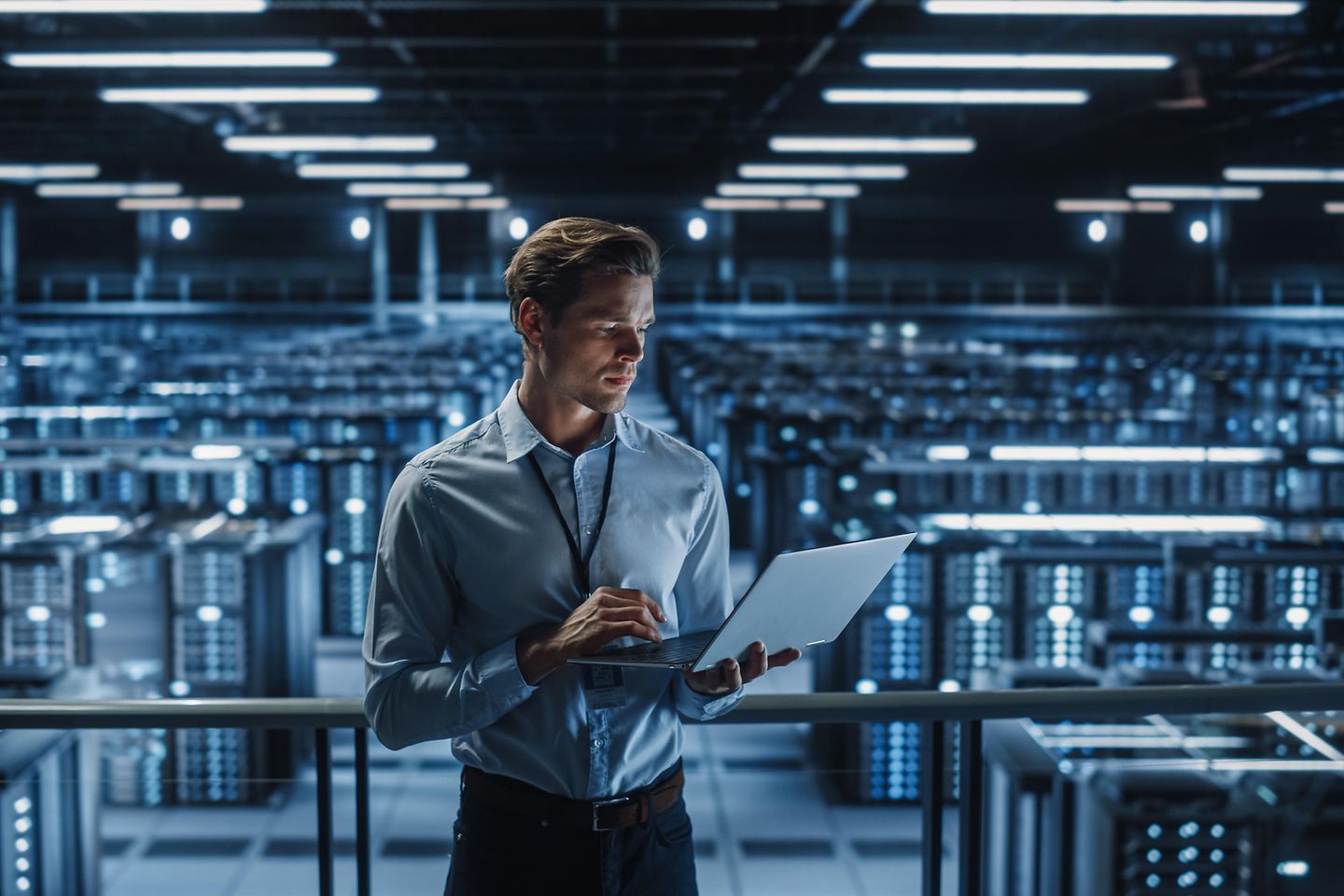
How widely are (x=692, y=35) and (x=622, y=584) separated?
39.2ft

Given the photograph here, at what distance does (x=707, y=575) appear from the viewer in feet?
5.21

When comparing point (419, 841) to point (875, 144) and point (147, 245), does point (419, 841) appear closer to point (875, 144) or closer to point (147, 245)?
point (875, 144)

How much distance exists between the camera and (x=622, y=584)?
1.45m

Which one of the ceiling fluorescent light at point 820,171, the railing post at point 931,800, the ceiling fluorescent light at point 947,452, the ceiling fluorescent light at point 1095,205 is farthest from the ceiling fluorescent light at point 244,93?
the ceiling fluorescent light at point 1095,205

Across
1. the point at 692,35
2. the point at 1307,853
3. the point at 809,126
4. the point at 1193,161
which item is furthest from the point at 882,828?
the point at 1193,161

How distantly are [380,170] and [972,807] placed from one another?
66.8ft

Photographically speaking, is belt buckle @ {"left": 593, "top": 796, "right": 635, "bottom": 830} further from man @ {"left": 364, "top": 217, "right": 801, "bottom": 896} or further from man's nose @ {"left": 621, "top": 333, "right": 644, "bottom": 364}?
man's nose @ {"left": 621, "top": 333, "right": 644, "bottom": 364}

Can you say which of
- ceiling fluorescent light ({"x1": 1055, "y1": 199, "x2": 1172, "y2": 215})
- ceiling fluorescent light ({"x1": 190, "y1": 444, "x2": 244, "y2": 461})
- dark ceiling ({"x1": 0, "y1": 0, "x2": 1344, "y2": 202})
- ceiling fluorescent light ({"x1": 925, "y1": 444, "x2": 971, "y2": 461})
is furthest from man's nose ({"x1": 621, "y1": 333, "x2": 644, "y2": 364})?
ceiling fluorescent light ({"x1": 1055, "y1": 199, "x2": 1172, "y2": 215})

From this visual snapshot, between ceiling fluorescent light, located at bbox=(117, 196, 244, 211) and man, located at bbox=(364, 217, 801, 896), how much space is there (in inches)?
1141

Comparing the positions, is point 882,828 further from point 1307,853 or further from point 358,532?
point 358,532

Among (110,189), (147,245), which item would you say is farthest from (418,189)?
(147,245)

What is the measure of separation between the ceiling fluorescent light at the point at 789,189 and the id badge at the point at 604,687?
22937 mm

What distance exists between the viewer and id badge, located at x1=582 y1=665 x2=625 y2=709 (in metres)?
1.45

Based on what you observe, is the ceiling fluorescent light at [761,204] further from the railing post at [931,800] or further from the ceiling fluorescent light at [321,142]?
the railing post at [931,800]
